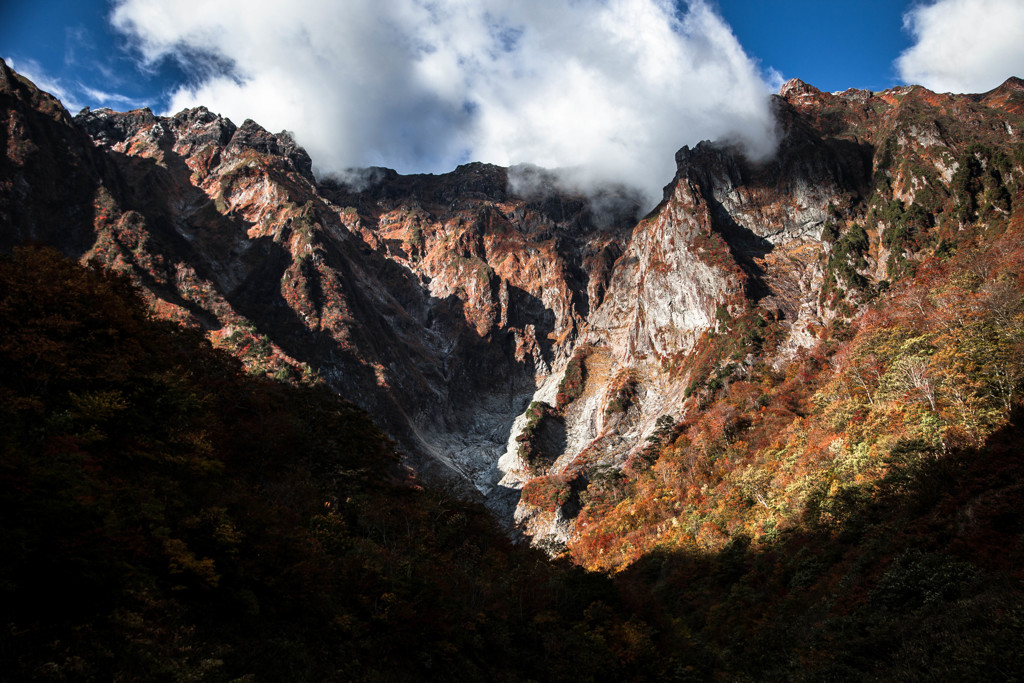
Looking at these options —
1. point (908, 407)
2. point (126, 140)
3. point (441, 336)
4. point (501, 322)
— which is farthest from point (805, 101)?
point (126, 140)

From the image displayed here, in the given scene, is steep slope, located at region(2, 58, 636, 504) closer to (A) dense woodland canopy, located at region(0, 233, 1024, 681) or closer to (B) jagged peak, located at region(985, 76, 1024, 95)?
(A) dense woodland canopy, located at region(0, 233, 1024, 681)

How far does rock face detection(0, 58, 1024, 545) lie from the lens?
9662 centimetres

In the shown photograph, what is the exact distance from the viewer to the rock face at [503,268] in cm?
9662

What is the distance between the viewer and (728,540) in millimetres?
42094

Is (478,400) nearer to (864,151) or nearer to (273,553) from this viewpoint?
(864,151)

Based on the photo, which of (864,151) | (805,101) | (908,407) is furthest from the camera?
(805,101)

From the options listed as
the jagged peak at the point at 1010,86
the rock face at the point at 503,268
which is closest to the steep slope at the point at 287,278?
the rock face at the point at 503,268

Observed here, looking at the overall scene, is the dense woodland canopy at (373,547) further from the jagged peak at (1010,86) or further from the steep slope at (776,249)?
the jagged peak at (1010,86)

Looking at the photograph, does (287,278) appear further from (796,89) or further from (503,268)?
(796,89)

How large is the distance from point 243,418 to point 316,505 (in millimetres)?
10389

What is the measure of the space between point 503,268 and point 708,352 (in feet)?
354

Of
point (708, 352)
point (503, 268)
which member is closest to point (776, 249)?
point (708, 352)

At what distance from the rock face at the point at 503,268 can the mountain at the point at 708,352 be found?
2.97ft

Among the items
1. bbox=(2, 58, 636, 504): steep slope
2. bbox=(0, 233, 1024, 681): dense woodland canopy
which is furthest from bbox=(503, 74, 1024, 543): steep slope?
bbox=(0, 233, 1024, 681): dense woodland canopy
